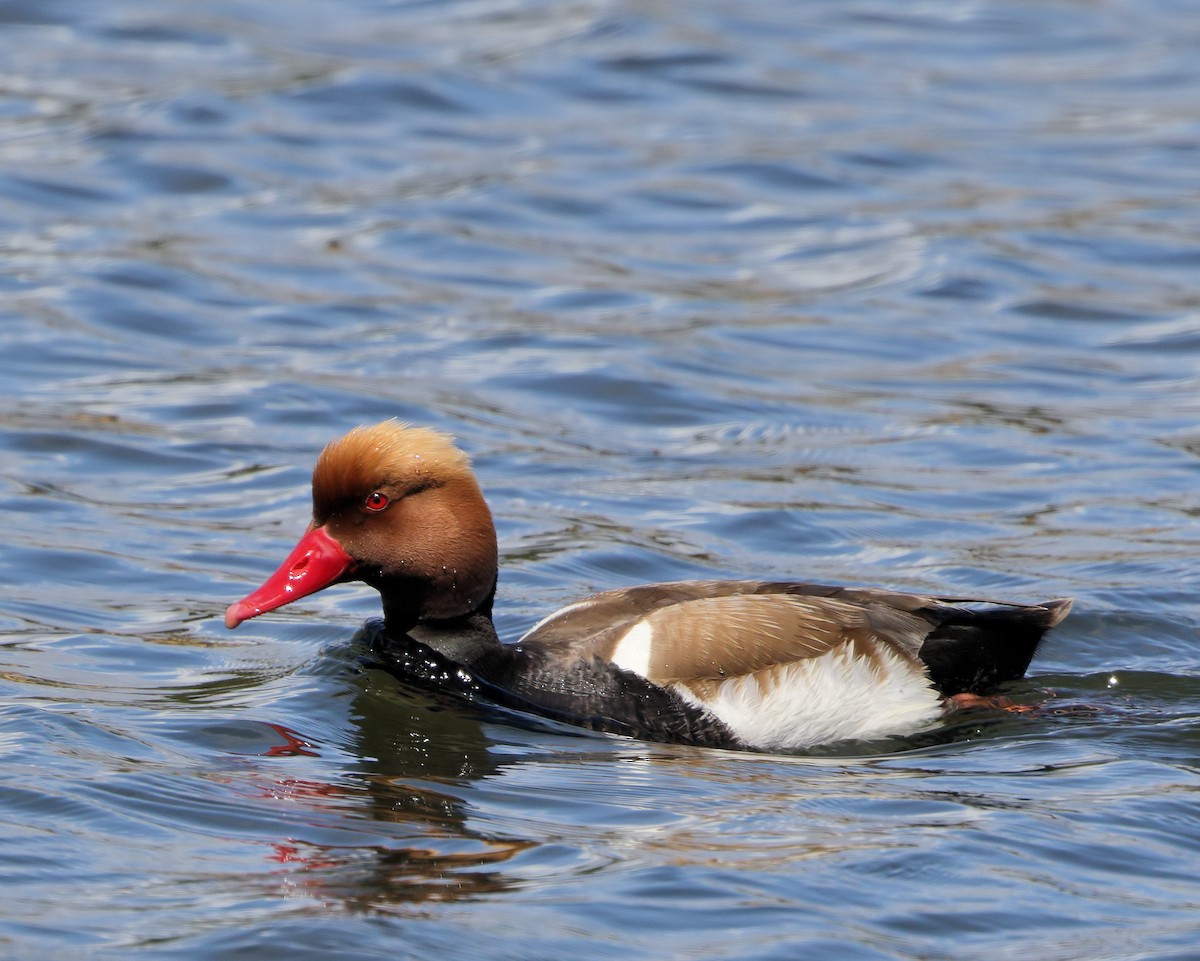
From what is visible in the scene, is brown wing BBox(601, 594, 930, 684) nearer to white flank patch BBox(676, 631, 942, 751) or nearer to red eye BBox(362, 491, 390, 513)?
white flank patch BBox(676, 631, 942, 751)

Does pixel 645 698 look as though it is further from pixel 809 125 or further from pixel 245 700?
pixel 809 125

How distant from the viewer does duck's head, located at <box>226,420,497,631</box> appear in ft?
23.3

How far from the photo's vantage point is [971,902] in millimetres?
5516

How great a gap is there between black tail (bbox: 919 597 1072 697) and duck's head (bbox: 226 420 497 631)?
168cm

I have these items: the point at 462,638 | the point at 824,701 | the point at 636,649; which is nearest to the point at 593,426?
the point at 462,638

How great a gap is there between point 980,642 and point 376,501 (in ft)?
7.37

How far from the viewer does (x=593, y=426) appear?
445 inches

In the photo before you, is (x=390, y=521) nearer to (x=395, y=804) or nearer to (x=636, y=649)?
(x=636, y=649)

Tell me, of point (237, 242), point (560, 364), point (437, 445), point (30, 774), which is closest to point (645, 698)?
point (437, 445)

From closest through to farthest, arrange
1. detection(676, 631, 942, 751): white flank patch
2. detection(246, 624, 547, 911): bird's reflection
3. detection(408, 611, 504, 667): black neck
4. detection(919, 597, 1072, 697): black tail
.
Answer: detection(246, 624, 547, 911): bird's reflection → detection(676, 631, 942, 751): white flank patch → detection(408, 611, 504, 667): black neck → detection(919, 597, 1072, 697): black tail

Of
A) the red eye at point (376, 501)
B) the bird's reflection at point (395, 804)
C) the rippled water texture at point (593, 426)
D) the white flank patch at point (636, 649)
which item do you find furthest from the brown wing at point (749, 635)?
the red eye at point (376, 501)

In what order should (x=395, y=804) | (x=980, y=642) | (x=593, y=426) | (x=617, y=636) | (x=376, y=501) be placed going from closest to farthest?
(x=395, y=804) → (x=376, y=501) → (x=617, y=636) → (x=980, y=642) → (x=593, y=426)

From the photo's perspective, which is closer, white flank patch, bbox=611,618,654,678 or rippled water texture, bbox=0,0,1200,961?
rippled water texture, bbox=0,0,1200,961

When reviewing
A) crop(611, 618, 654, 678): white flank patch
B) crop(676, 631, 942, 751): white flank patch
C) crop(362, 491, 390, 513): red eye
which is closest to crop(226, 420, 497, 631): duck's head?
crop(362, 491, 390, 513): red eye
